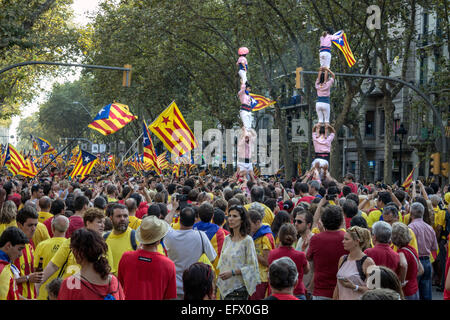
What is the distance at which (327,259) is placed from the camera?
6289 millimetres

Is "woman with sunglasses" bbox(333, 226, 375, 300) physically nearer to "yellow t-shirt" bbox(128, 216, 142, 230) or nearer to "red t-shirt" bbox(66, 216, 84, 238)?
"yellow t-shirt" bbox(128, 216, 142, 230)

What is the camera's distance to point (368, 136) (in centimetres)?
4450

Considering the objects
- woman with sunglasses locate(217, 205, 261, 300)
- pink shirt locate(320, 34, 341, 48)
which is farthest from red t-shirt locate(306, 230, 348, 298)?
pink shirt locate(320, 34, 341, 48)

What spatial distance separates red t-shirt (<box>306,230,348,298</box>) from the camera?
628cm

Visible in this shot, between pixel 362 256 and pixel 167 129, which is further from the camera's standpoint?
pixel 167 129

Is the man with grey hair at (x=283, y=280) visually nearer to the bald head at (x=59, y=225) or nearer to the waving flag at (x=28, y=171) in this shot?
the bald head at (x=59, y=225)

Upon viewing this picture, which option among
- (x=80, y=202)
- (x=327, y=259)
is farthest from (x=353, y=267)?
(x=80, y=202)

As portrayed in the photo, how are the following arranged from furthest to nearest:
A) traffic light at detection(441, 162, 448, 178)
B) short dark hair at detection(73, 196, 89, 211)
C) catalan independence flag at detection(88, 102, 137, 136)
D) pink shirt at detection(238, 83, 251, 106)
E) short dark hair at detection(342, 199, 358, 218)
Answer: pink shirt at detection(238, 83, 251, 106) < catalan independence flag at detection(88, 102, 137, 136) < traffic light at detection(441, 162, 448, 178) < short dark hair at detection(342, 199, 358, 218) < short dark hair at detection(73, 196, 89, 211)

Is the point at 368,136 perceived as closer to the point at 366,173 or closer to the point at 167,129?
the point at 366,173

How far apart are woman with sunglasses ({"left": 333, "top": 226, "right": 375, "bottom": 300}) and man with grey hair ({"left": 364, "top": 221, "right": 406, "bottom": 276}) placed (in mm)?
323

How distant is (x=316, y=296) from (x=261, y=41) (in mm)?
25524

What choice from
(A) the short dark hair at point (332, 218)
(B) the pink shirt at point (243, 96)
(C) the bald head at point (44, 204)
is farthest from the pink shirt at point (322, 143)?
(A) the short dark hair at point (332, 218)

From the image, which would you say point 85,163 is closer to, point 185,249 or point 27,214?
point 27,214
